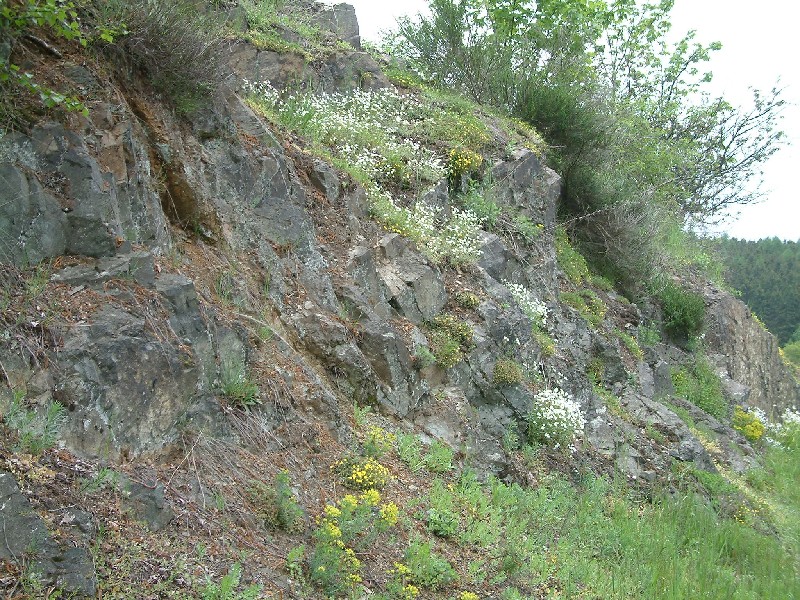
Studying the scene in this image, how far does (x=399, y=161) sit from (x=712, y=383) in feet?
28.1

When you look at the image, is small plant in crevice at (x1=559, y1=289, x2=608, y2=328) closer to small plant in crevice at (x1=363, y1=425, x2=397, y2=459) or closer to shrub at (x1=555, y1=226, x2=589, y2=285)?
shrub at (x1=555, y1=226, x2=589, y2=285)

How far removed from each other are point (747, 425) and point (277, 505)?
12.4 metres

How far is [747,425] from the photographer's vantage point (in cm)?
1427

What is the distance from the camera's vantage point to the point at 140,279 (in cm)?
501

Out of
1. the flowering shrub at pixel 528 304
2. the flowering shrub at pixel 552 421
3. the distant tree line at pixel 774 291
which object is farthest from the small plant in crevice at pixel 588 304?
the distant tree line at pixel 774 291

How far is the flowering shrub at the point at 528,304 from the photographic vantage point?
1029 cm

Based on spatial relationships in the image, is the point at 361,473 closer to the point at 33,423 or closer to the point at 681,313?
the point at 33,423

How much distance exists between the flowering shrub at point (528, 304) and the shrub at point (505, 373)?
5.21 ft

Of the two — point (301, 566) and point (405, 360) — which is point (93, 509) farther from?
point (405, 360)

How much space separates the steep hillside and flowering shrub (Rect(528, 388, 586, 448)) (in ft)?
0.14

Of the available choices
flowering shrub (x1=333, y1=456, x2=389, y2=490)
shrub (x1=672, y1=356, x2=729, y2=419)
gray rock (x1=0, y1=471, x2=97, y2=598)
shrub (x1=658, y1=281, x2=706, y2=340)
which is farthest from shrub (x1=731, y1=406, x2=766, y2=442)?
gray rock (x1=0, y1=471, x2=97, y2=598)

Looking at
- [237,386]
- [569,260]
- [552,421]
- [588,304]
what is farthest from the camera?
[569,260]

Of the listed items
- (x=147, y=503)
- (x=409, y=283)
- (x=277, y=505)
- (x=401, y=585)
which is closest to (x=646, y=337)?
(x=409, y=283)

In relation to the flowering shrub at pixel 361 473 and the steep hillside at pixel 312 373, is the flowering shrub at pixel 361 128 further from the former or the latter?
the flowering shrub at pixel 361 473
